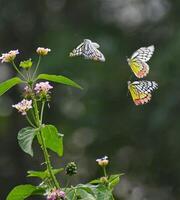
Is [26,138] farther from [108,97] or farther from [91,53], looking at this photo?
[108,97]

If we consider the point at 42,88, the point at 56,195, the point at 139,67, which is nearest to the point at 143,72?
the point at 139,67

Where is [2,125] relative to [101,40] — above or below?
below

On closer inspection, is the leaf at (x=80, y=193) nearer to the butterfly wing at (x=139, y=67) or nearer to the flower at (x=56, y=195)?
the flower at (x=56, y=195)

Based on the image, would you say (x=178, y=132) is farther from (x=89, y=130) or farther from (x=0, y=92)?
(x=0, y=92)

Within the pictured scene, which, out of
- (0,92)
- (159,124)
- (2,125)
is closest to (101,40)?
(159,124)

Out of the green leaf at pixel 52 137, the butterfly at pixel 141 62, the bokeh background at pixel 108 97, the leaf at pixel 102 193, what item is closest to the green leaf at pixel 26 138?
the green leaf at pixel 52 137

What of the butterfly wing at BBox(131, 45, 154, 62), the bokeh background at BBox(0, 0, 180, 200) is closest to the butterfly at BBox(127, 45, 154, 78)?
the butterfly wing at BBox(131, 45, 154, 62)
